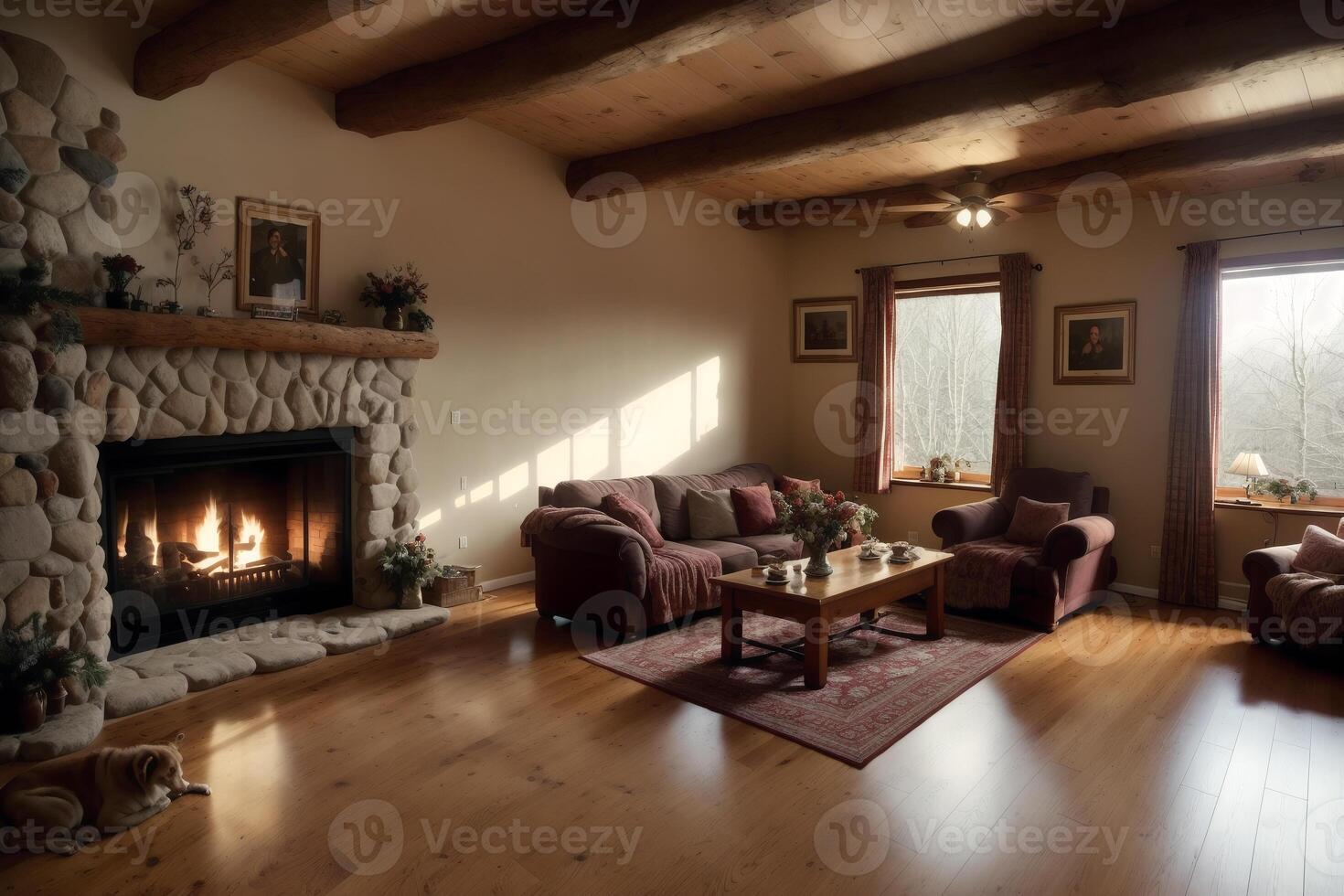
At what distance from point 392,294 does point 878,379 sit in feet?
13.6

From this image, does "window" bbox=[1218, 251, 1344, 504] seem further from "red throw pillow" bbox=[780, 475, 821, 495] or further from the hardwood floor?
"red throw pillow" bbox=[780, 475, 821, 495]

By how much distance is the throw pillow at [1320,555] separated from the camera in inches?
183

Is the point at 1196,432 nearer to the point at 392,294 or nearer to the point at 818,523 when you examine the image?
the point at 818,523

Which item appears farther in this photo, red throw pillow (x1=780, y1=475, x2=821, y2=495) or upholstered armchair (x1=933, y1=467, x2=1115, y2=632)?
red throw pillow (x1=780, y1=475, x2=821, y2=495)

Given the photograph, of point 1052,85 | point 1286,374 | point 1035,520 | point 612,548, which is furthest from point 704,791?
point 1286,374

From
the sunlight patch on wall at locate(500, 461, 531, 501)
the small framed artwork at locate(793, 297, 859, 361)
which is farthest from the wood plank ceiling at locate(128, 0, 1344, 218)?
the sunlight patch on wall at locate(500, 461, 531, 501)

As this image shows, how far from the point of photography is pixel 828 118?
15.5ft

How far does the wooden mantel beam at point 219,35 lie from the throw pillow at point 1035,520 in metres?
4.92

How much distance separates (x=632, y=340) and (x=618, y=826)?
4400 mm

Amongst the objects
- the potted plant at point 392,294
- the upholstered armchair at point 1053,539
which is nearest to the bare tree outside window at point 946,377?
the upholstered armchair at point 1053,539

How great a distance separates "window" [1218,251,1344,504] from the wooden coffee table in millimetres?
2604

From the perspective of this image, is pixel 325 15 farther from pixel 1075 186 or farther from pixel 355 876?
pixel 1075 186

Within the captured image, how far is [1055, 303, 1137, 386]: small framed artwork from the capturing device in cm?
615

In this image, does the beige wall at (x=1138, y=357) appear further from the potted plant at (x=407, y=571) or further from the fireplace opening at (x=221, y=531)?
the fireplace opening at (x=221, y=531)
